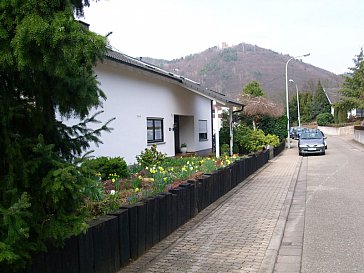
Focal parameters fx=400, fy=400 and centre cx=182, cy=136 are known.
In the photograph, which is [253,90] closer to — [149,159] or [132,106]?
[132,106]

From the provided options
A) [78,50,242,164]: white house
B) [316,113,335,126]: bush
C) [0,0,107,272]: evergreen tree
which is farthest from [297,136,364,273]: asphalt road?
[316,113,335,126]: bush

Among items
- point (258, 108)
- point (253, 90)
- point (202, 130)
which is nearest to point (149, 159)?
point (202, 130)

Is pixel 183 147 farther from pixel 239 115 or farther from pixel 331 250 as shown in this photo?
pixel 331 250

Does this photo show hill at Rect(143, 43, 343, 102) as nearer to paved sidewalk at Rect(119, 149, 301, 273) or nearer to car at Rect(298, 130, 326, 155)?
car at Rect(298, 130, 326, 155)

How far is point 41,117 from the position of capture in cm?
347

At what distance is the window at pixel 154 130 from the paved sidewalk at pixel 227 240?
628 cm

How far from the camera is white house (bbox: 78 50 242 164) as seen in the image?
12.7m

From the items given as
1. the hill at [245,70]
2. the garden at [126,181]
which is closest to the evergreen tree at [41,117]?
the garden at [126,181]

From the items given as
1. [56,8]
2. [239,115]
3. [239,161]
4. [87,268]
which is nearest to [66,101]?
[56,8]

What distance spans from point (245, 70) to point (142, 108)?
67545 mm

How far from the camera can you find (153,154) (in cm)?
1339

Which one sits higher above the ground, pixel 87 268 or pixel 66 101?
pixel 66 101

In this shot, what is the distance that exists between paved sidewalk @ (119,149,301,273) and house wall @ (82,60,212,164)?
3.94 metres

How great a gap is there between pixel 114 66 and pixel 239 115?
1855 cm
